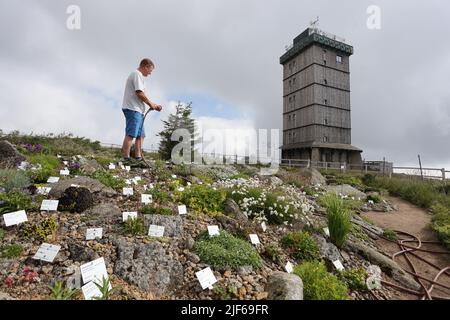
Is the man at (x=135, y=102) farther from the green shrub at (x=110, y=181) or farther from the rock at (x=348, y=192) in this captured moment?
the rock at (x=348, y=192)

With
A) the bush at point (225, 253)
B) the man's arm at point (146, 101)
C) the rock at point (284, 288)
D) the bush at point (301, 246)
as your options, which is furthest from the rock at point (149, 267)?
the man's arm at point (146, 101)

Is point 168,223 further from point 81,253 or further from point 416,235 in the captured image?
point 416,235

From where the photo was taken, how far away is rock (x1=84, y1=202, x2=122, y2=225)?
4.08 metres

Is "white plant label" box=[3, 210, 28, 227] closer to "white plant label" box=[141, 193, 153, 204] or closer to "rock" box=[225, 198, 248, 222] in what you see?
"white plant label" box=[141, 193, 153, 204]

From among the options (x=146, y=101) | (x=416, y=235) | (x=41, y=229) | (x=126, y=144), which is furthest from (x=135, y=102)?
(x=416, y=235)

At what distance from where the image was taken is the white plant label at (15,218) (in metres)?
3.58

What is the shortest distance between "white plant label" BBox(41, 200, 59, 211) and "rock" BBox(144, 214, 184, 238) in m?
1.39

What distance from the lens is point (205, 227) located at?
4.38 m

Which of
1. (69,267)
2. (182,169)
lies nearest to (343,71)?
(182,169)

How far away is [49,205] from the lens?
4.12 m

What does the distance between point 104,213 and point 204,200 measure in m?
1.86

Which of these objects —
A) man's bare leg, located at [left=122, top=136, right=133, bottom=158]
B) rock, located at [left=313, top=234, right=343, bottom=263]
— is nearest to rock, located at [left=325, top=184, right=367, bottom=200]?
rock, located at [left=313, top=234, right=343, bottom=263]

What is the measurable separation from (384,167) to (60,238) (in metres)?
24.1
